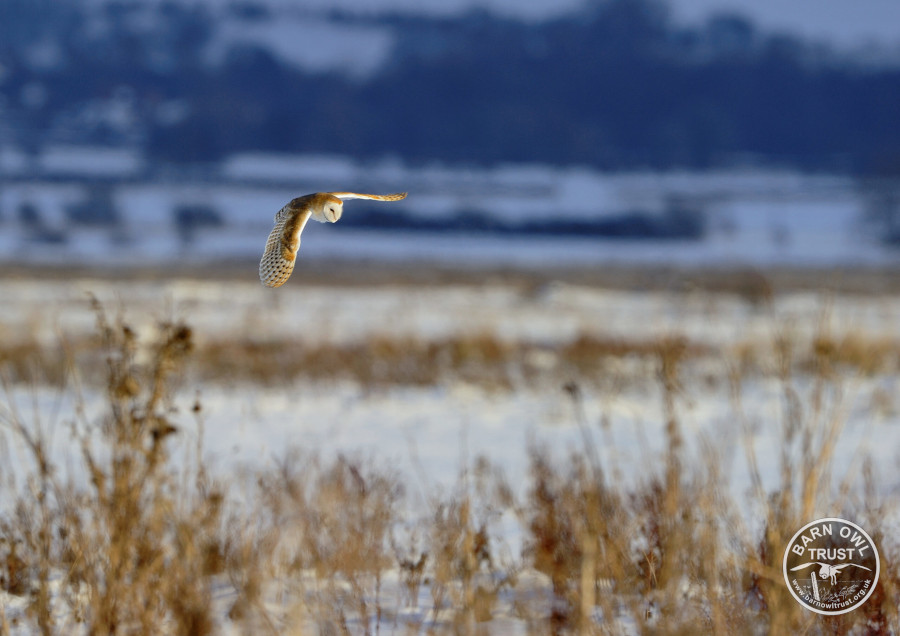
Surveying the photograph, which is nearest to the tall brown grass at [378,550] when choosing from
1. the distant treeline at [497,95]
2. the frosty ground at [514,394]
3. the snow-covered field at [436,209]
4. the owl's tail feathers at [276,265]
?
the frosty ground at [514,394]

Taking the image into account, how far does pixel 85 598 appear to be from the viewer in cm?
375

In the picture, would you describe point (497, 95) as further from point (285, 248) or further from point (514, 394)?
point (285, 248)

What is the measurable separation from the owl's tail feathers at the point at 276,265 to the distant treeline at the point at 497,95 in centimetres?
10716

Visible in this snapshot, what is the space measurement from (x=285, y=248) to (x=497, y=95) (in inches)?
5470

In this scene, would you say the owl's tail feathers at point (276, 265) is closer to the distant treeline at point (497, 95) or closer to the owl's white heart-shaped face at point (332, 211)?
the owl's white heart-shaped face at point (332, 211)

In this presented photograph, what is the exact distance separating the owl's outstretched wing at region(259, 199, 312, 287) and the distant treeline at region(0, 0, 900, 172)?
107 metres

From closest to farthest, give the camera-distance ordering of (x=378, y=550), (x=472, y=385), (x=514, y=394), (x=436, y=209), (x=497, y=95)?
(x=378, y=550), (x=514, y=394), (x=472, y=385), (x=436, y=209), (x=497, y=95)

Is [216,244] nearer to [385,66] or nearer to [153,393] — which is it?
[153,393]

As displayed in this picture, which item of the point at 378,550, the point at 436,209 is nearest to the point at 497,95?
the point at 436,209

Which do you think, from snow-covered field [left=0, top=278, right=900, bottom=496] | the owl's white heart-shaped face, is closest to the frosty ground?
snow-covered field [left=0, top=278, right=900, bottom=496]

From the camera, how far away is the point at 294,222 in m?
2.08

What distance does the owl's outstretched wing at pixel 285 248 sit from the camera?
206cm

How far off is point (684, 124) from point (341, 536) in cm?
13711

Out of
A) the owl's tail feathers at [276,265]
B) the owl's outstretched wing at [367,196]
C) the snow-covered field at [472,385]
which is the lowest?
the owl's tail feathers at [276,265]
